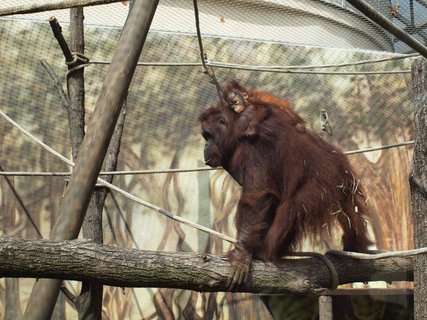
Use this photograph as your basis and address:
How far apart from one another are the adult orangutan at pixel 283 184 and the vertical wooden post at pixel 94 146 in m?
0.96

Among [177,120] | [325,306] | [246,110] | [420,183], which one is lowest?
[325,306]

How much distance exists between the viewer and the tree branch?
2049mm

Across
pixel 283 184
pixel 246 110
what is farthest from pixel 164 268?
pixel 246 110

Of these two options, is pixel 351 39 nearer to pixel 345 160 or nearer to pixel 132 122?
pixel 132 122

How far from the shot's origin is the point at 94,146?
6.79 ft

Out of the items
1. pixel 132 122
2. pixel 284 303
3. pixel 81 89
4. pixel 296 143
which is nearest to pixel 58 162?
pixel 132 122

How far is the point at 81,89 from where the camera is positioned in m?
3.58

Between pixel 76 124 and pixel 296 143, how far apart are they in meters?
1.18

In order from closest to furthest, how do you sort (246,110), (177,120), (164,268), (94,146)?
(94,146) → (164,268) → (246,110) → (177,120)

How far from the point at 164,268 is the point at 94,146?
1.97 ft

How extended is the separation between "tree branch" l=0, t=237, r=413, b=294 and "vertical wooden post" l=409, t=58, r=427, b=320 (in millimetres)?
276

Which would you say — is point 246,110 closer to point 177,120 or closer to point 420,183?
point 420,183

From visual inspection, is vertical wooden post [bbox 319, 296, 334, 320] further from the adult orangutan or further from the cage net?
the cage net

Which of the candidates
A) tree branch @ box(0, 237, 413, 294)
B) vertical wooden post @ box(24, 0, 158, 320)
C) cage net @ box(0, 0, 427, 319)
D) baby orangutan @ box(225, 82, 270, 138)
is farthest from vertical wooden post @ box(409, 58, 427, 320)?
cage net @ box(0, 0, 427, 319)
